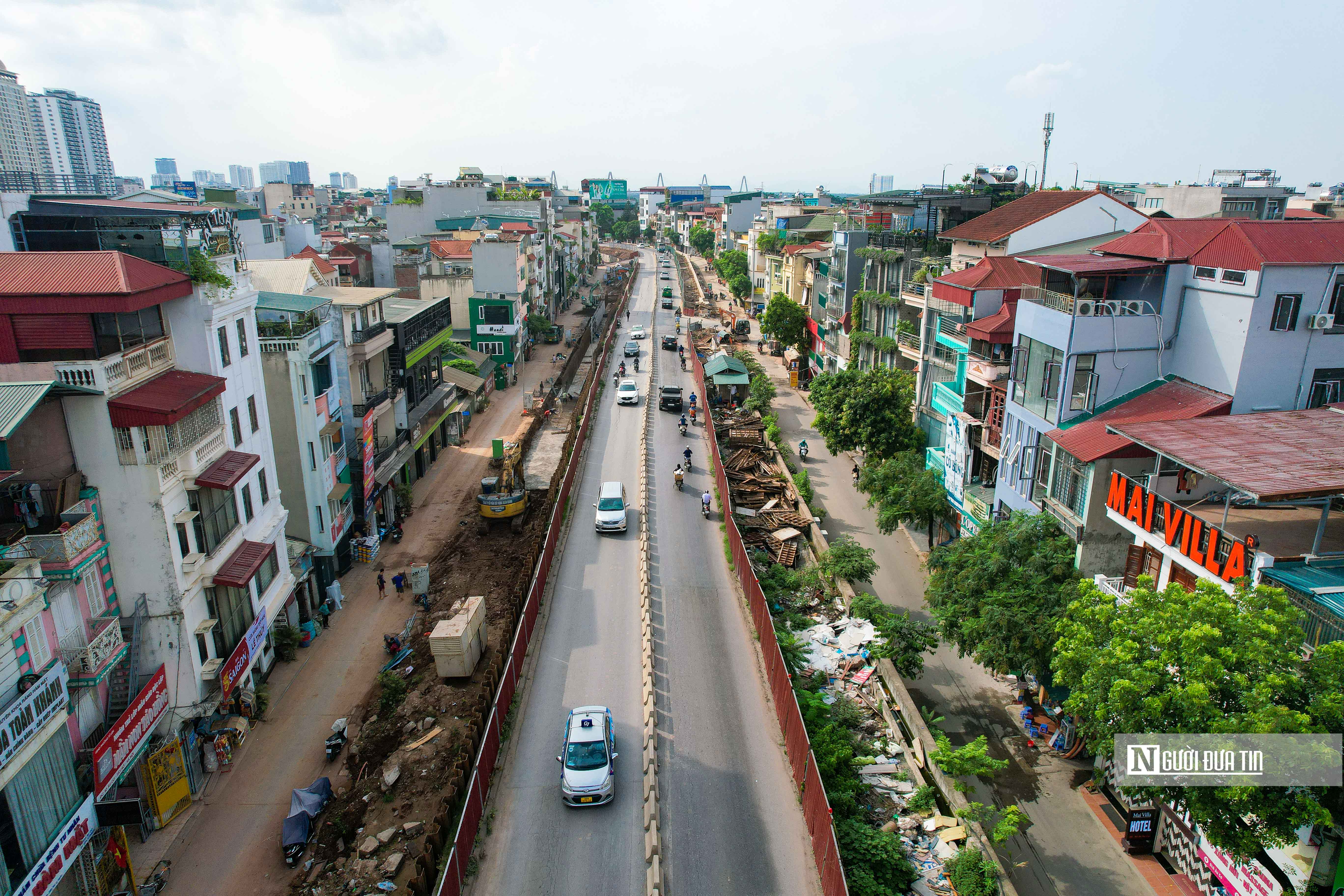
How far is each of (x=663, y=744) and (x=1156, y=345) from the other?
753 inches

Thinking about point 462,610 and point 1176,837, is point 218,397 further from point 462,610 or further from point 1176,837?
point 1176,837

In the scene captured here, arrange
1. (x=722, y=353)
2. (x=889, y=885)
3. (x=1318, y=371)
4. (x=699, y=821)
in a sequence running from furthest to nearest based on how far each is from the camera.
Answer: (x=722, y=353)
(x=1318, y=371)
(x=699, y=821)
(x=889, y=885)

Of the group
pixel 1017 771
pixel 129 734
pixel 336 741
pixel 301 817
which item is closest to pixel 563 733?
pixel 301 817

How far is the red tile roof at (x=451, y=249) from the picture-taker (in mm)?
69250

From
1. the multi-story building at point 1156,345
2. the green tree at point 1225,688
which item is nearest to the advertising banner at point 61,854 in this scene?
the green tree at point 1225,688

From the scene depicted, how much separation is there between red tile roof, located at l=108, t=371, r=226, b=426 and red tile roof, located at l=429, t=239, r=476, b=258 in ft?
161

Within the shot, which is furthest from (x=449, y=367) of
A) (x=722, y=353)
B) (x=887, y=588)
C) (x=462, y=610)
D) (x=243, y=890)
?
(x=243, y=890)

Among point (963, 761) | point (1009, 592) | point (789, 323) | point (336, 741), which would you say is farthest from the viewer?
point (789, 323)

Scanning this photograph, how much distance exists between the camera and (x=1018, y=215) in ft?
122

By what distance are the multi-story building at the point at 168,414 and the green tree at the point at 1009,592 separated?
21.0 m

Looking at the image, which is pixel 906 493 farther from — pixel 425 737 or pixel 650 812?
pixel 425 737

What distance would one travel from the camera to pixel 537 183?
160 meters

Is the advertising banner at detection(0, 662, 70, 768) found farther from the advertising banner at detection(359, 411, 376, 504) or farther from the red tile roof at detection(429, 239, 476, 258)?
the red tile roof at detection(429, 239, 476, 258)

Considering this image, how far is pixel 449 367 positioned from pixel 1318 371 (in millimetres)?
49475
